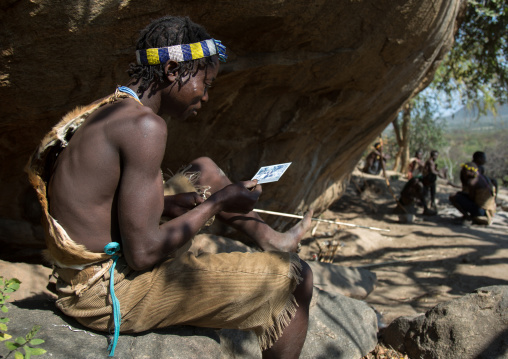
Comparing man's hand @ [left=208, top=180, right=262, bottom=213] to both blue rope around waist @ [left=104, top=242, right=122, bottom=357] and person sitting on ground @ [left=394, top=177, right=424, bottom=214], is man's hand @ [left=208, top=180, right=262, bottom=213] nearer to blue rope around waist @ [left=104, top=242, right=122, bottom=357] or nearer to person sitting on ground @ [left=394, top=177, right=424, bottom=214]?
blue rope around waist @ [left=104, top=242, right=122, bottom=357]

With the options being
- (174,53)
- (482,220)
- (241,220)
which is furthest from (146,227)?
(482,220)

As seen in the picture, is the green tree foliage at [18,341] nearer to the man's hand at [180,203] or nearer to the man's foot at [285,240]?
the man's hand at [180,203]

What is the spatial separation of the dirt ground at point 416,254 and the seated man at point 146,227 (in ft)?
6.11

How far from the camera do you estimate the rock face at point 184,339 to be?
165cm

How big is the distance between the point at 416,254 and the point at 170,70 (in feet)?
15.7

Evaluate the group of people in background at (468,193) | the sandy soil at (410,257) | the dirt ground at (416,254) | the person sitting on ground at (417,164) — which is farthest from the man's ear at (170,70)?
the person sitting on ground at (417,164)

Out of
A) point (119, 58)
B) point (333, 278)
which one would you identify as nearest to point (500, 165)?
point (333, 278)

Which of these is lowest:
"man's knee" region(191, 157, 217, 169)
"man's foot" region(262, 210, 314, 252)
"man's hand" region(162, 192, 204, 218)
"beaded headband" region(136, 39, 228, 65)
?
"man's foot" region(262, 210, 314, 252)

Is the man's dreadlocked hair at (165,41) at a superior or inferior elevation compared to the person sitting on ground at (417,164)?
superior

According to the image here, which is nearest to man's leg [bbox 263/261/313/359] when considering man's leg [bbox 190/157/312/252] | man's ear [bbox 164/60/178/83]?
man's leg [bbox 190/157/312/252]

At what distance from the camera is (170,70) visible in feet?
5.68

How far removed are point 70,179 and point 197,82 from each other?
680 mm

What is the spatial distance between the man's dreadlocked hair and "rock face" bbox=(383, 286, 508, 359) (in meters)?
1.92

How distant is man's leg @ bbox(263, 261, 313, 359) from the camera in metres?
1.66
